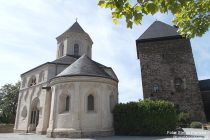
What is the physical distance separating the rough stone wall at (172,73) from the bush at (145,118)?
13.5 metres

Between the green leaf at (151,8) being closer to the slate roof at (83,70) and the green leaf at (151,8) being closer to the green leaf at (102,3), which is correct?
the green leaf at (102,3)

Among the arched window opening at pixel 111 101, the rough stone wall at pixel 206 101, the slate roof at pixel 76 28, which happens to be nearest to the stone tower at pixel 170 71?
the rough stone wall at pixel 206 101

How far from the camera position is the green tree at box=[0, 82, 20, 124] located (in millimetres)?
42453

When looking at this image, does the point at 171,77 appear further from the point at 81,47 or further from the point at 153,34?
the point at 81,47

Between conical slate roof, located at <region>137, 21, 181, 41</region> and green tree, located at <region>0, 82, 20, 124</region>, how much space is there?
31.4 meters

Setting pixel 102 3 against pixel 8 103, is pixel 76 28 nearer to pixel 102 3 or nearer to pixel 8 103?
pixel 8 103

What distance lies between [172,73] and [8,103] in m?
36.2

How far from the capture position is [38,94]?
77.5 feet

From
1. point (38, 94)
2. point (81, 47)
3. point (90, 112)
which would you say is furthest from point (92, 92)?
point (81, 47)

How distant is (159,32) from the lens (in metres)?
33.7

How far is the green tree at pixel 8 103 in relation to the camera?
139ft

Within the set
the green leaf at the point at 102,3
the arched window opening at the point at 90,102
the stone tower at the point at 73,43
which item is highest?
the stone tower at the point at 73,43

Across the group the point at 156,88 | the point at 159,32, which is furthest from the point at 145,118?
the point at 159,32

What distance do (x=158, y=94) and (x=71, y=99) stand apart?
1727 centimetres
